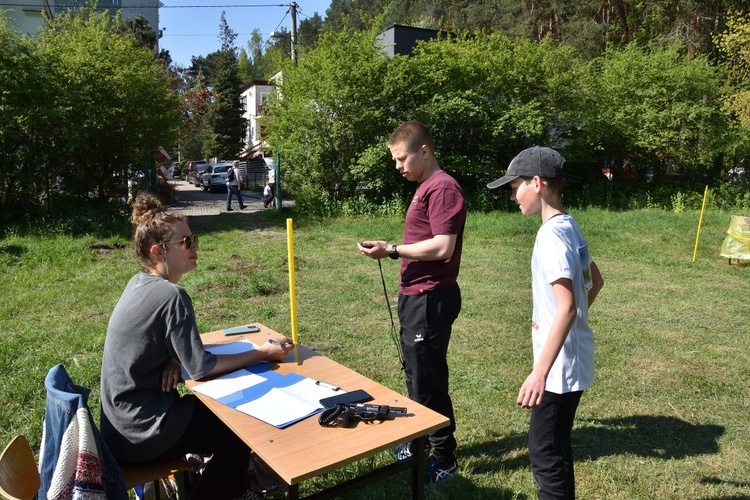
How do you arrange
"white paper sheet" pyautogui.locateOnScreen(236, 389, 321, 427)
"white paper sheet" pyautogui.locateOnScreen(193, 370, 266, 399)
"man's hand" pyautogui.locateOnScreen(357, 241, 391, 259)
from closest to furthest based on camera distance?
"white paper sheet" pyautogui.locateOnScreen(236, 389, 321, 427), "white paper sheet" pyautogui.locateOnScreen(193, 370, 266, 399), "man's hand" pyautogui.locateOnScreen(357, 241, 391, 259)

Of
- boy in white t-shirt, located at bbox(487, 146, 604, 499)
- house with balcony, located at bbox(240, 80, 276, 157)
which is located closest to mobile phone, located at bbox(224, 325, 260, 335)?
boy in white t-shirt, located at bbox(487, 146, 604, 499)

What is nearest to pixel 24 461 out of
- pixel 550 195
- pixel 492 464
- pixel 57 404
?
pixel 57 404

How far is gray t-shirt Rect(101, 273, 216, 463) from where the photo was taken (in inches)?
98.0

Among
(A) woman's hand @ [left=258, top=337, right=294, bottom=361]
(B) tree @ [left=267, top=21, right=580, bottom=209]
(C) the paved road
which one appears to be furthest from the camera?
(C) the paved road

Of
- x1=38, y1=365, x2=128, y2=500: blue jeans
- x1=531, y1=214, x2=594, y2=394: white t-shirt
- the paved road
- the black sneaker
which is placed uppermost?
x1=531, y1=214, x2=594, y2=394: white t-shirt

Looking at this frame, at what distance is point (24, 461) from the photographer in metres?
2.14

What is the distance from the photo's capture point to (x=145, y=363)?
250 centimetres

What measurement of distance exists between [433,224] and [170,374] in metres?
1.54

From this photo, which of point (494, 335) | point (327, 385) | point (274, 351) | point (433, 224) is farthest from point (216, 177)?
point (327, 385)

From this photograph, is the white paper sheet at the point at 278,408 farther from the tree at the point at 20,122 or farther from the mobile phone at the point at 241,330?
the tree at the point at 20,122

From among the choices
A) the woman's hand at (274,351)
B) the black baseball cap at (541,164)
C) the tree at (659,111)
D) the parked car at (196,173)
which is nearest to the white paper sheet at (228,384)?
the woman's hand at (274,351)

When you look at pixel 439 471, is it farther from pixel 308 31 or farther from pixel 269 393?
pixel 308 31

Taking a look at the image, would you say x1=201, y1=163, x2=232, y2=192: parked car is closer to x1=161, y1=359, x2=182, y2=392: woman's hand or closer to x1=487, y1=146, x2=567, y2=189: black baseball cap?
x1=161, y1=359, x2=182, y2=392: woman's hand

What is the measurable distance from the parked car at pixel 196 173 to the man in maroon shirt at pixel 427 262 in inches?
1149
